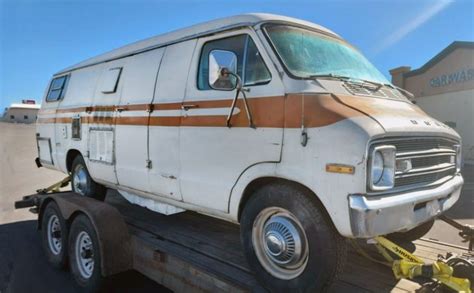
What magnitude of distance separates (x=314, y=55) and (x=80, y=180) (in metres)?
4.38

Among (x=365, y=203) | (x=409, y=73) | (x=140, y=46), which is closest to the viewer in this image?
(x=365, y=203)

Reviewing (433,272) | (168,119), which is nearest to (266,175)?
(433,272)

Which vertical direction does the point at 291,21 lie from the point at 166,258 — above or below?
above

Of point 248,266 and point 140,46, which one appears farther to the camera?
point 140,46

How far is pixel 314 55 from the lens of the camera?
3389 mm

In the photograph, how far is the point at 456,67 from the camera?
64.7ft

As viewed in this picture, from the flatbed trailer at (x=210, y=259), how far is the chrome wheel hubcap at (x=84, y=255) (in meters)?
0.49

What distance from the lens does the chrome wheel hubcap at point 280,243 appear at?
2820 millimetres

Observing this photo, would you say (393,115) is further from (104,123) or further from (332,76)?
(104,123)

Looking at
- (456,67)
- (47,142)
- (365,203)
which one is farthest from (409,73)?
(365,203)

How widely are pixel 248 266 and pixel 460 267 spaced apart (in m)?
1.62

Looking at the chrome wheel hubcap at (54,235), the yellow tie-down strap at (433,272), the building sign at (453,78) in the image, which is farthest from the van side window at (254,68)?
the building sign at (453,78)

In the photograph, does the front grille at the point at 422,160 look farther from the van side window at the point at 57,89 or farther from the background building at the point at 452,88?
the background building at the point at 452,88

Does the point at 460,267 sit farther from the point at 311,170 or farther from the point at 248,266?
the point at 248,266
